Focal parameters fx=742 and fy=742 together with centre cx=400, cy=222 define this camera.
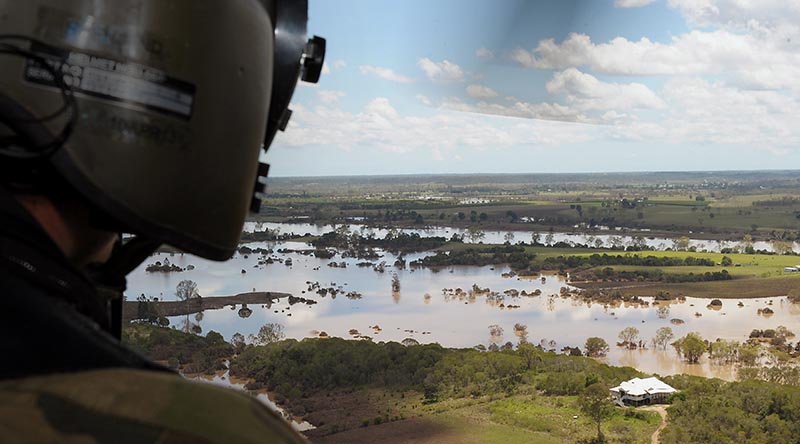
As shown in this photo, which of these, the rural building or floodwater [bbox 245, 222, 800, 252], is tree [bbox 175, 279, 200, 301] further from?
floodwater [bbox 245, 222, 800, 252]

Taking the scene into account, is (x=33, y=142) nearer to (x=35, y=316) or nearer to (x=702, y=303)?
(x=35, y=316)

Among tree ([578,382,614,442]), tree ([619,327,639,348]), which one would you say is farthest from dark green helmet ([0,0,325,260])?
tree ([619,327,639,348])

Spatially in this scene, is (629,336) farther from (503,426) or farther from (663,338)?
(503,426)

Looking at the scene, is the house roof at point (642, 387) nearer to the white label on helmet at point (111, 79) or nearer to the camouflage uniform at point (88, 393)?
the white label on helmet at point (111, 79)

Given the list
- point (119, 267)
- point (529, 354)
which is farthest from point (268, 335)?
point (119, 267)

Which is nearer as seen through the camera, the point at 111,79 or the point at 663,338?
the point at 111,79
